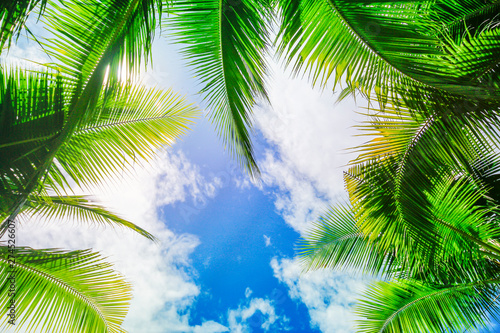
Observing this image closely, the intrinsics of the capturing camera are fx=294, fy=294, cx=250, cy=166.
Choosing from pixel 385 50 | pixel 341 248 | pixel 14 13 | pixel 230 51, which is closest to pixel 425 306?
pixel 341 248

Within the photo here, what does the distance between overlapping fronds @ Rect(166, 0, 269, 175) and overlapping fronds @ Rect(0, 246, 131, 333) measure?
2.14m

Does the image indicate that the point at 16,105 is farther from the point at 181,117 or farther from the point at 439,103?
the point at 439,103

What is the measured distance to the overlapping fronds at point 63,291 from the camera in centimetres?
291

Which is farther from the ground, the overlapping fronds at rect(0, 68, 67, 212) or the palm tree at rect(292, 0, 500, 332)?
the palm tree at rect(292, 0, 500, 332)

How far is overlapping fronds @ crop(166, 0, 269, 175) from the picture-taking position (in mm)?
2664

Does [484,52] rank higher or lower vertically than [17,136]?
higher

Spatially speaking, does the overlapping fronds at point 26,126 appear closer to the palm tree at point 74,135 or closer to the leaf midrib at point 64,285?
the palm tree at point 74,135

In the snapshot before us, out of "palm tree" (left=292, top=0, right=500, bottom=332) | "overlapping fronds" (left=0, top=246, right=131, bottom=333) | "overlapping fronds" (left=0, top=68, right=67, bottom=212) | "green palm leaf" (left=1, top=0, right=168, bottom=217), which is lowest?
"overlapping fronds" (left=0, top=246, right=131, bottom=333)

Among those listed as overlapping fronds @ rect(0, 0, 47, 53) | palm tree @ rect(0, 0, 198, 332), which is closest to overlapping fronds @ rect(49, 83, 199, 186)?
palm tree @ rect(0, 0, 198, 332)

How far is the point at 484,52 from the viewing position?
246 cm

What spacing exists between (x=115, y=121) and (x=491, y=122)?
346 cm

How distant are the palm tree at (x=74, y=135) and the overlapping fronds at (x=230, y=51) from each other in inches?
14.1

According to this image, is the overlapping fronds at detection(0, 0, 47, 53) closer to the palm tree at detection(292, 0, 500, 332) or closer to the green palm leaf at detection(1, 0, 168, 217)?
the green palm leaf at detection(1, 0, 168, 217)

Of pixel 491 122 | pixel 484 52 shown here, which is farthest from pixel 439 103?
pixel 484 52
